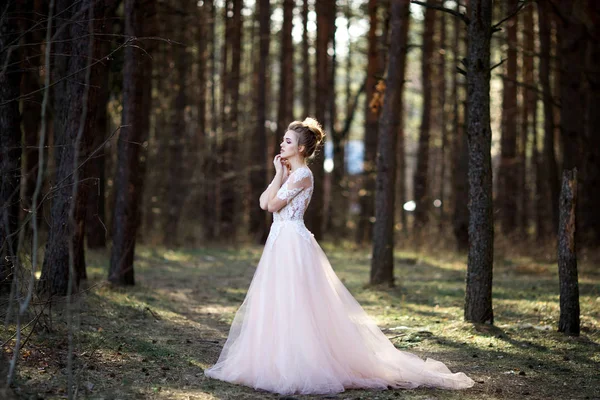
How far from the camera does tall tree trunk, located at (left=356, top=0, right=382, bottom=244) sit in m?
22.1

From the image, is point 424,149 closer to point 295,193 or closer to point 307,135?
point 307,135

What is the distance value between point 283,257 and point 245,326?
0.70 meters

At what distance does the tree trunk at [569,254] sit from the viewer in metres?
9.01

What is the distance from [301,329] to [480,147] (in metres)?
3.85

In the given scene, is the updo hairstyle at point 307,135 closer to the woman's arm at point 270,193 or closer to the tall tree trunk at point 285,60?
the woman's arm at point 270,193

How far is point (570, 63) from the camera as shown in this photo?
57.9 ft

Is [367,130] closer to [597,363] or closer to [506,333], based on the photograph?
[506,333]

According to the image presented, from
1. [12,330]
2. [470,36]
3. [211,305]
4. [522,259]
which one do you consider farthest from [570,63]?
[12,330]

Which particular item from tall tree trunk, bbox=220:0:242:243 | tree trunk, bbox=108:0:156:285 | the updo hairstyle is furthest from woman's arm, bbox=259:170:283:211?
tall tree trunk, bbox=220:0:242:243

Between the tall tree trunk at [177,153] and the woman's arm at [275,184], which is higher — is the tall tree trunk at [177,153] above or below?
Answer: above

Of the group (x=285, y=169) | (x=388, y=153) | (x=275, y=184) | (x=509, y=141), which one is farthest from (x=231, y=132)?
(x=275, y=184)

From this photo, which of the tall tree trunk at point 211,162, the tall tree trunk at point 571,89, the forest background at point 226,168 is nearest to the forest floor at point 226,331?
the forest background at point 226,168

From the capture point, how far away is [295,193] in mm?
7207

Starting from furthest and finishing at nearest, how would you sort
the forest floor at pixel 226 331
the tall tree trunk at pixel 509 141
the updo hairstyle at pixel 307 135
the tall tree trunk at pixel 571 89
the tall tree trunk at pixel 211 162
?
the tall tree trunk at pixel 211 162 < the tall tree trunk at pixel 509 141 < the tall tree trunk at pixel 571 89 < the updo hairstyle at pixel 307 135 < the forest floor at pixel 226 331
